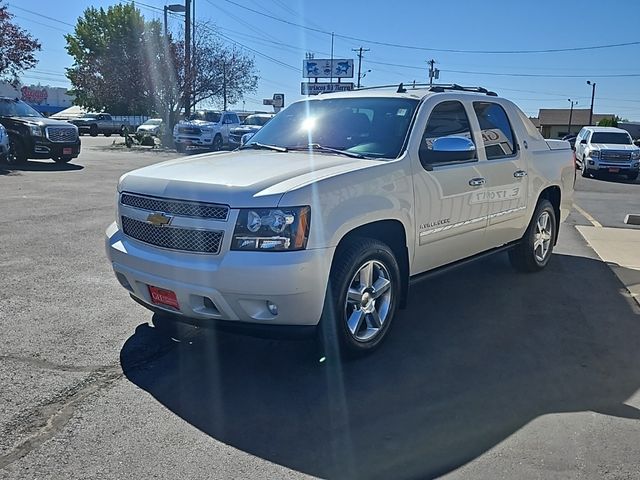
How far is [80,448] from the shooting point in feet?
10.3

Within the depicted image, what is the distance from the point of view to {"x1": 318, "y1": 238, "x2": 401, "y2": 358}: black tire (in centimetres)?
397

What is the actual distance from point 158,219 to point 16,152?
16.4 meters

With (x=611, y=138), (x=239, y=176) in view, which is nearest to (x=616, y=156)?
(x=611, y=138)

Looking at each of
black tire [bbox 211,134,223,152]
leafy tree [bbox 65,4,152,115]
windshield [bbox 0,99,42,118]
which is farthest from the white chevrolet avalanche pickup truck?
leafy tree [bbox 65,4,152,115]

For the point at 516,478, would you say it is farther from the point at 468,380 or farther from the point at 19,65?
the point at 19,65

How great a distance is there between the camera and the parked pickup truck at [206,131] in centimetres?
2859

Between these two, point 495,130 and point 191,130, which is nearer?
point 495,130

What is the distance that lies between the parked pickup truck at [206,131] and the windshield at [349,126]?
2366 centimetres

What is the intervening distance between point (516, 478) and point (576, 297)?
347cm

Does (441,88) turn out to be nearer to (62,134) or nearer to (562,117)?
(62,134)

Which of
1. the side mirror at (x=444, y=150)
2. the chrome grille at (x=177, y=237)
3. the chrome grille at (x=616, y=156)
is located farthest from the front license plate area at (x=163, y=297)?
the chrome grille at (x=616, y=156)

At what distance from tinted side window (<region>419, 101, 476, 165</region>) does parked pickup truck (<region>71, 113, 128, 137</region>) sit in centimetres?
4583

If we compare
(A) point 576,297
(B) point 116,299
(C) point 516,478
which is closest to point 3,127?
(B) point 116,299

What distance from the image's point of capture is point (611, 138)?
22.8 meters
